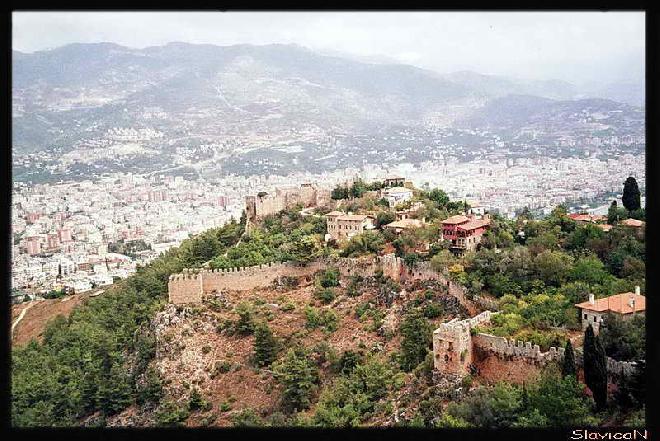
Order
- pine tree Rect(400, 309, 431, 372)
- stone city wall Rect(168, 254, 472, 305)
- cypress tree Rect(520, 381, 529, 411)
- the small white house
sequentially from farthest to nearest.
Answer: the small white house
stone city wall Rect(168, 254, 472, 305)
pine tree Rect(400, 309, 431, 372)
cypress tree Rect(520, 381, 529, 411)

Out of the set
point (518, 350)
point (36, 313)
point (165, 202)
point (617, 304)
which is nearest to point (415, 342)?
point (518, 350)

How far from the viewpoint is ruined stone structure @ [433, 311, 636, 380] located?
634 cm

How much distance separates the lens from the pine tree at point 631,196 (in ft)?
30.0

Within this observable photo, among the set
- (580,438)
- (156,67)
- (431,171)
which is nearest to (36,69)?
(156,67)

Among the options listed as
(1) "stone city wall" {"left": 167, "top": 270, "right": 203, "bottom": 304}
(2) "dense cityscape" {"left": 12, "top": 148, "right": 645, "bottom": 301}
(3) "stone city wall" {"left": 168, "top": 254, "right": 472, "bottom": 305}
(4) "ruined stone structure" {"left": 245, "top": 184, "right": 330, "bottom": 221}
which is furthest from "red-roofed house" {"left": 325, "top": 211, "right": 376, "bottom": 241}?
(1) "stone city wall" {"left": 167, "top": 270, "right": 203, "bottom": 304}

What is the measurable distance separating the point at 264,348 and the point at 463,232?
297 centimetres

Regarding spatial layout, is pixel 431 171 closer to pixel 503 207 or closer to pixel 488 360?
pixel 503 207

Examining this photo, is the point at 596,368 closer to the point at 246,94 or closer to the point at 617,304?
the point at 617,304

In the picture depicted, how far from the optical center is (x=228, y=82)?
1655 cm

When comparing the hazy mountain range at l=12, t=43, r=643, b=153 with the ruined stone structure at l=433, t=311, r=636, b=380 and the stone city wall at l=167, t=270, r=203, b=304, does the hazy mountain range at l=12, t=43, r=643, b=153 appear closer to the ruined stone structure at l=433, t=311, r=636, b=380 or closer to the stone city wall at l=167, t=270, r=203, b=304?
the stone city wall at l=167, t=270, r=203, b=304

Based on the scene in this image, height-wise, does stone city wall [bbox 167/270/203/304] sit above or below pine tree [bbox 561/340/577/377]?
below

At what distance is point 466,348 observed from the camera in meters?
6.69

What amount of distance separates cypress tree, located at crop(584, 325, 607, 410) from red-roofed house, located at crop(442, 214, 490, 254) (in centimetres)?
365

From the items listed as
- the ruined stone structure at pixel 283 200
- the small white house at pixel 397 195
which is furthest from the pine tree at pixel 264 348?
the ruined stone structure at pixel 283 200
